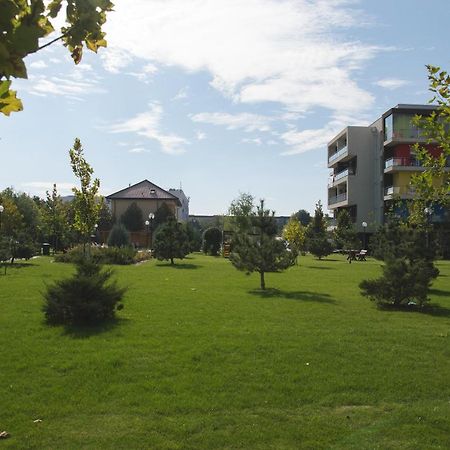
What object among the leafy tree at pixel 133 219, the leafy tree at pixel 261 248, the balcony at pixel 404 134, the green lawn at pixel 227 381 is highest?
the balcony at pixel 404 134

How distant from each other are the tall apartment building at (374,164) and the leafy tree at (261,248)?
31.7 meters

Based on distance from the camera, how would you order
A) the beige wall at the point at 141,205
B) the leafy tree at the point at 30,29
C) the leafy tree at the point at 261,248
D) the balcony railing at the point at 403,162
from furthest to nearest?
the beige wall at the point at 141,205 < the balcony railing at the point at 403,162 < the leafy tree at the point at 261,248 < the leafy tree at the point at 30,29

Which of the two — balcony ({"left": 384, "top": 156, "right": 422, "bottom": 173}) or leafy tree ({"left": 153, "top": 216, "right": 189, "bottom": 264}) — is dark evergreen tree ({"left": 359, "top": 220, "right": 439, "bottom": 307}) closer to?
leafy tree ({"left": 153, "top": 216, "right": 189, "bottom": 264})

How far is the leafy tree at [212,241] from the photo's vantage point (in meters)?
49.6

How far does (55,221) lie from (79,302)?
3862 cm

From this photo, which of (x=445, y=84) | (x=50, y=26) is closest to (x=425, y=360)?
(x=445, y=84)

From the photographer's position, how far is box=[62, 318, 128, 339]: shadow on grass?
9.47 metres

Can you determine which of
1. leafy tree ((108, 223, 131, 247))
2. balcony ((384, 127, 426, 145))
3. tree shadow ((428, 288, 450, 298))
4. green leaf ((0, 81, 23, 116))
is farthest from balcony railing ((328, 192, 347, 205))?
green leaf ((0, 81, 23, 116))

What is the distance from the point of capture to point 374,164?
182 ft

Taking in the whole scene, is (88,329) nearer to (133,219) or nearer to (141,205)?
(133,219)

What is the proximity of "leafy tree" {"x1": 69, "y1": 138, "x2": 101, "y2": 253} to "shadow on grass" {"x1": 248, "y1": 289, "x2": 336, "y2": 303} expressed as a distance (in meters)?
7.45

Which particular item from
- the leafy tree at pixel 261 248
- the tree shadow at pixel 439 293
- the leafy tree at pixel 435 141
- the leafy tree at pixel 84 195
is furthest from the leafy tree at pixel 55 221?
the leafy tree at pixel 435 141

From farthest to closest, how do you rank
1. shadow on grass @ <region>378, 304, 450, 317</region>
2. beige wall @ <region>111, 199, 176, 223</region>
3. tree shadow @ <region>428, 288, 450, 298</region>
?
1. beige wall @ <region>111, 199, 176, 223</region>
2. tree shadow @ <region>428, 288, 450, 298</region>
3. shadow on grass @ <region>378, 304, 450, 317</region>

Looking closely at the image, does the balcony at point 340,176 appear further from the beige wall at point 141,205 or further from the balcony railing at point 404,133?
the beige wall at point 141,205
